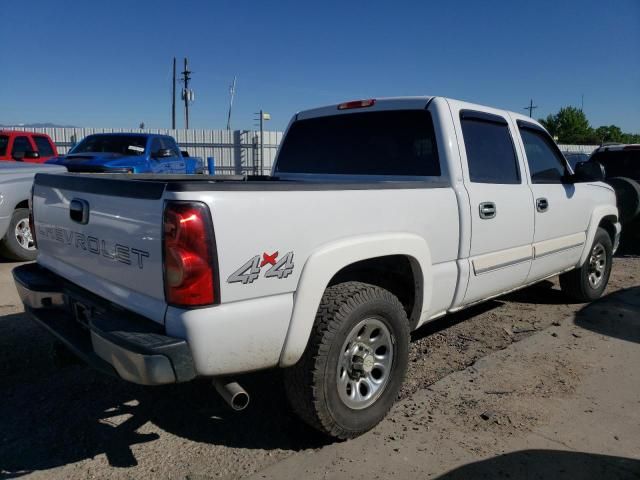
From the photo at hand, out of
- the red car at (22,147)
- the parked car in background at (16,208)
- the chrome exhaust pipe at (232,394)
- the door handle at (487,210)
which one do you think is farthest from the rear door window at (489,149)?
the red car at (22,147)

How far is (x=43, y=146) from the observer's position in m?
11.3

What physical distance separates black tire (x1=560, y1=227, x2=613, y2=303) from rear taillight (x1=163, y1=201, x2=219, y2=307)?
4.52 metres

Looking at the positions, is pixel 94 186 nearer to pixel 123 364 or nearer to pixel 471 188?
pixel 123 364

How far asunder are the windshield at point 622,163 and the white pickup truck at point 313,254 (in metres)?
5.48

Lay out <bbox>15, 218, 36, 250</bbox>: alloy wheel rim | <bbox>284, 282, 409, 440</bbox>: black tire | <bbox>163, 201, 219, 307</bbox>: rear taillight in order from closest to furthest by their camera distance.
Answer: <bbox>163, 201, 219, 307</bbox>: rear taillight → <bbox>284, 282, 409, 440</bbox>: black tire → <bbox>15, 218, 36, 250</bbox>: alloy wheel rim

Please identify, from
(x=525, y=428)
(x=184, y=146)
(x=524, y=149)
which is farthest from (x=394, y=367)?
(x=184, y=146)

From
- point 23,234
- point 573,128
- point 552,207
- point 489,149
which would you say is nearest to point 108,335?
point 489,149

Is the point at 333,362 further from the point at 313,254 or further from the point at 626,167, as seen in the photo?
the point at 626,167

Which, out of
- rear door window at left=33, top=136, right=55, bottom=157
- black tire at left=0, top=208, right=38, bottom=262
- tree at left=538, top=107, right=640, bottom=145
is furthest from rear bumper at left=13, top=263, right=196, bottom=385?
tree at left=538, top=107, right=640, bottom=145

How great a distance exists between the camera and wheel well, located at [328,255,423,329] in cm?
315

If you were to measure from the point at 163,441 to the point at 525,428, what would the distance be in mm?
2082

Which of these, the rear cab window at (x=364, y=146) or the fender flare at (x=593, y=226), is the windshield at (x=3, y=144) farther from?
the fender flare at (x=593, y=226)

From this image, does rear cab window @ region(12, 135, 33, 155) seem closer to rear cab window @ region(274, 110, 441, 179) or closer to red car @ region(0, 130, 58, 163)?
red car @ region(0, 130, 58, 163)

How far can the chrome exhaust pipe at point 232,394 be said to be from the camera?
2.43m
